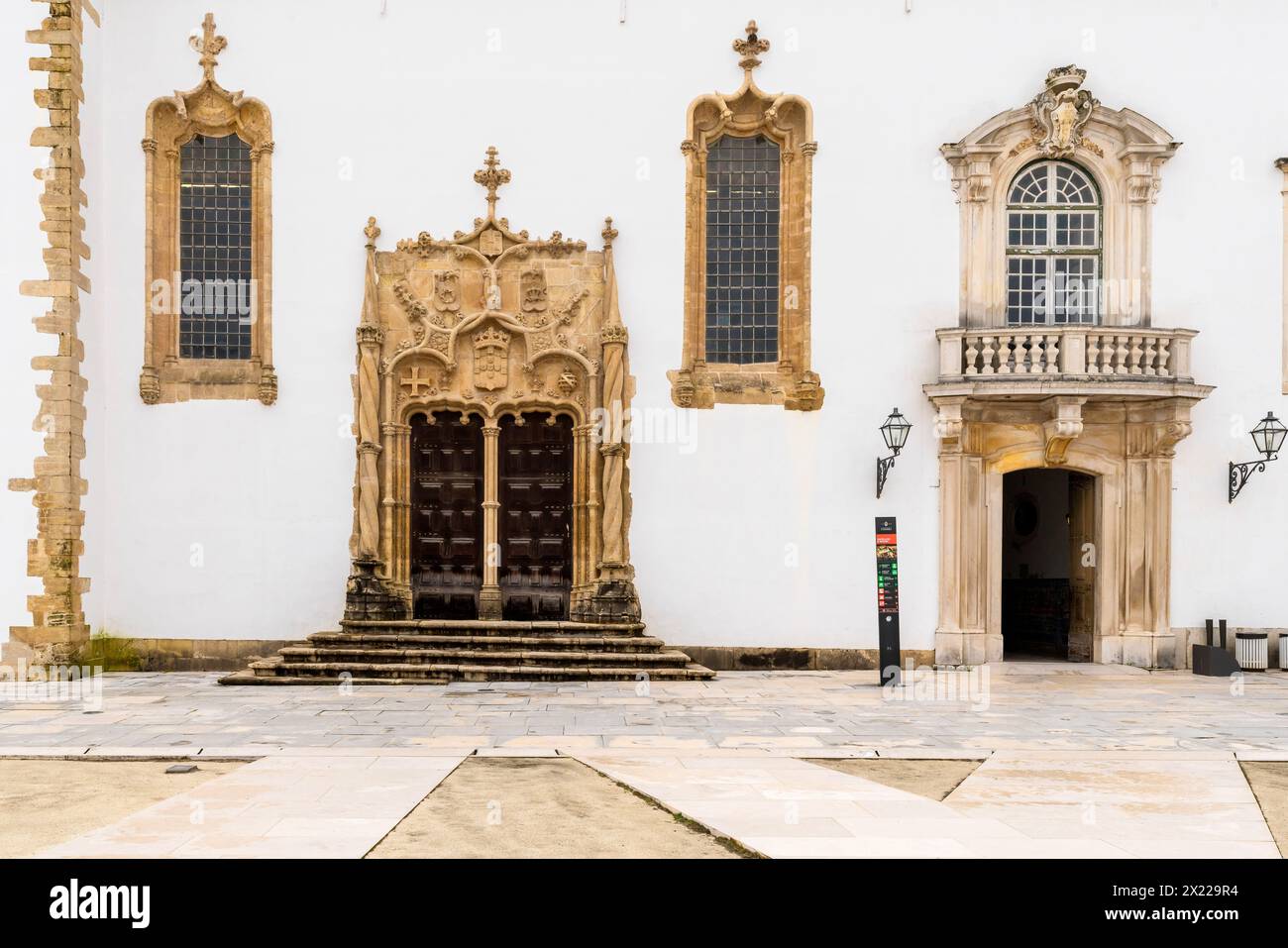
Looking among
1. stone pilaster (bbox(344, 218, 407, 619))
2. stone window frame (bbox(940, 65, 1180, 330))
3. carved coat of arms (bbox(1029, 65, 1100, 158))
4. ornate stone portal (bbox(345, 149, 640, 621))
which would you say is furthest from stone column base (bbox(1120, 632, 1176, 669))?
stone pilaster (bbox(344, 218, 407, 619))

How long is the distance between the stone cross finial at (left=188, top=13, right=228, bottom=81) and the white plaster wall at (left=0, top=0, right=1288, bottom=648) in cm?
16

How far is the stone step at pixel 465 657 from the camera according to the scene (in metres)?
12.9

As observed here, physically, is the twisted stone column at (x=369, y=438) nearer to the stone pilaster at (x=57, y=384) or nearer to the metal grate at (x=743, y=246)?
the stone pilaster at (x=57, y=384)

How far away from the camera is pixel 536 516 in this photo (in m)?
14.5

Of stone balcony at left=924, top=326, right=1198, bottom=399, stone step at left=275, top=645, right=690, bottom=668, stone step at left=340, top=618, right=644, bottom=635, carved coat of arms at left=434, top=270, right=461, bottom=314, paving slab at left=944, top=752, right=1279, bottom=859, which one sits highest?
carved coat of arms at left=434, top=270, right=461, bottom=314

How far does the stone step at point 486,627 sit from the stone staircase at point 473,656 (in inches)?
0.5

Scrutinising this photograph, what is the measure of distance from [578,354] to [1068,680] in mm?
8029

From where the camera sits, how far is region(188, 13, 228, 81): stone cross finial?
14297mm

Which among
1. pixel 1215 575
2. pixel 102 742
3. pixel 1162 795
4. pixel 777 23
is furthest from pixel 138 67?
pixel 1215 575

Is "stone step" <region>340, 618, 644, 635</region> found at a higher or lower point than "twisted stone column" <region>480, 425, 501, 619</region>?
lower

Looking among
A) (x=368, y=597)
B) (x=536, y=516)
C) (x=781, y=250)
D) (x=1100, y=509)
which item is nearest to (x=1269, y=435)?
(x=1100, y=509)

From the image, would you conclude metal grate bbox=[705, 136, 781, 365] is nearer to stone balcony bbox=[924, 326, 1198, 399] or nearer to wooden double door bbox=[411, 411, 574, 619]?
stone balcony bbox=[924, 326, 1198, 399]

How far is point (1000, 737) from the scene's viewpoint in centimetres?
899

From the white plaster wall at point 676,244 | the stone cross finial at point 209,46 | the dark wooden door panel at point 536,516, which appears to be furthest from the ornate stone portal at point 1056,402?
the stone cross finial at point 209,46
